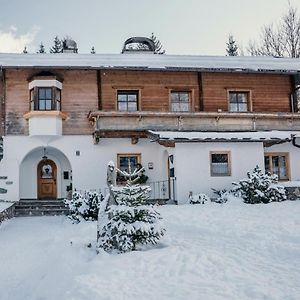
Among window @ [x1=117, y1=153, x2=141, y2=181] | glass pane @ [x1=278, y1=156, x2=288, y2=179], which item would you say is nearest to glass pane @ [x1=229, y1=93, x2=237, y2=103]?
glass pane @ [x1=278, y1=156, x2=288, y2=179]

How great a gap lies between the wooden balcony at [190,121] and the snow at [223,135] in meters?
0.37

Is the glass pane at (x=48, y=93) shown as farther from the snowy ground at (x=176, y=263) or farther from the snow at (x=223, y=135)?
the snowy ground at (x=176, y=263)

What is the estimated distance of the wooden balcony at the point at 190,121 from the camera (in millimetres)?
17266

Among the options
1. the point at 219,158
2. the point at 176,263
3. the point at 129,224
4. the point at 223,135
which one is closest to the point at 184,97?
the point at 223,135

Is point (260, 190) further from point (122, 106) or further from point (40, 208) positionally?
point (40, 208)

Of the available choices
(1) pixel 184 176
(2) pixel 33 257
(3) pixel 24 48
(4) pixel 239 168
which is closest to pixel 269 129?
(4) pixel 239 168

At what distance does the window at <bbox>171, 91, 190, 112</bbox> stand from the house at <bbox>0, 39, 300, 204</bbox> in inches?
2.1

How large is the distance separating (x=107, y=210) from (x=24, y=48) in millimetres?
37410

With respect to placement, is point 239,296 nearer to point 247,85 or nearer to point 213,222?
point 213,222

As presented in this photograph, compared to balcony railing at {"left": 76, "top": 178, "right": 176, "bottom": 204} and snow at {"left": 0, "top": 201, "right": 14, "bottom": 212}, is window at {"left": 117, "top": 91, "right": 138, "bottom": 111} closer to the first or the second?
balcony railing at {"left": 76, "top": 178, "right": 176, "bottom": 204}

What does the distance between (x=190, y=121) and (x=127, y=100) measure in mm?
3660

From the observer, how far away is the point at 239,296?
541cm

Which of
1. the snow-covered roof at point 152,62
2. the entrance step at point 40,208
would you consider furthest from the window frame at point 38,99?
the entrance step at point 40,208

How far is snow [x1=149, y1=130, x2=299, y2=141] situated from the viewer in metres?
16.6
